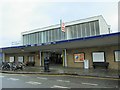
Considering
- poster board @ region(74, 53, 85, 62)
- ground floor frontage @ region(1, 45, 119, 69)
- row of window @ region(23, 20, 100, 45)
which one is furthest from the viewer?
row of window @ region(23, 20, 100, 45)

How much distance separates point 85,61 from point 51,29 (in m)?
14.2

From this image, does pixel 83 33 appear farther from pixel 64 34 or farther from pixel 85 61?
pixel 85 61

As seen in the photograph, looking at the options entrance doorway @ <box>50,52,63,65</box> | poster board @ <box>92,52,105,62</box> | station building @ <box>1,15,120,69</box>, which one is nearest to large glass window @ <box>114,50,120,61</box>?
station building @ <box>1,15,120,69</box>

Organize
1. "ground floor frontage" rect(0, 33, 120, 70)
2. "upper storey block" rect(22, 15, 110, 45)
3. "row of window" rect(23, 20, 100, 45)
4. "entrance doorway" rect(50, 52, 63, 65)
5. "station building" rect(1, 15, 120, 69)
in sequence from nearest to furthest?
"ground floor frontage" rect(0, 33, 120, 70), "station building" rect(1, 15, 120, 69), "upper storey block" rect(22, 15, 110, 45), "row of window" rect(23, 20, 100, 45), "entrance doorway" rect(50, 52, 63, 65)

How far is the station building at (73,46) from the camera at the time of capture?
75.6ft

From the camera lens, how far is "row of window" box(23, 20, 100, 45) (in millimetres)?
32406

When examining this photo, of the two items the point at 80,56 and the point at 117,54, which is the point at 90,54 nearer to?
the point at 80,56

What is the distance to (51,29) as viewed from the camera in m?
37.3

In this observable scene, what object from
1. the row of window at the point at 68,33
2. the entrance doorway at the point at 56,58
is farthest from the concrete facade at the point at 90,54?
the entrance doorway at the point at 56,58

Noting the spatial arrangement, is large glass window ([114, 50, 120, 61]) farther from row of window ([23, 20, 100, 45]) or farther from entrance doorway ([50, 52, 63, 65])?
entrance doorway ([50, 52, 63, 65])

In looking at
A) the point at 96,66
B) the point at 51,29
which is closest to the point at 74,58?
the point at 96,66

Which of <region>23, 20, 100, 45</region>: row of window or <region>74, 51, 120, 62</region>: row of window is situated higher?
<region>23, 20, 100, 45</region>: row of window

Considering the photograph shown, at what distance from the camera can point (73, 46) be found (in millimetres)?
26500

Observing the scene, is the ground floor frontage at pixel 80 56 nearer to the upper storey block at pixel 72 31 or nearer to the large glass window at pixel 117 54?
the large glass window at pixel 117 54
